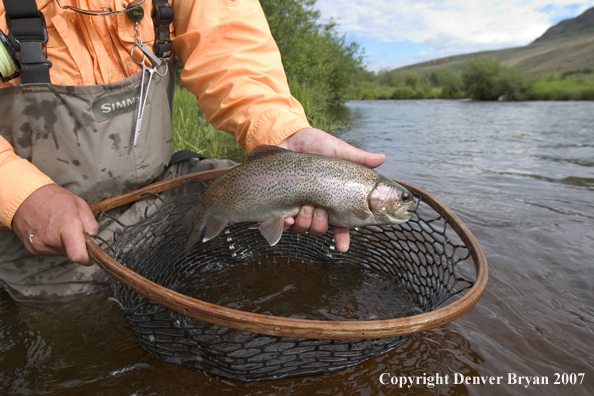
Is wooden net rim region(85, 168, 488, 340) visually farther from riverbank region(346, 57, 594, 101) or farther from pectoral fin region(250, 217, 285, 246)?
riverbank region(346, 57, 594, 101)

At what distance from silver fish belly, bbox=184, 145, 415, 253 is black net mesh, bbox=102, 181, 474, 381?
1.32 ft

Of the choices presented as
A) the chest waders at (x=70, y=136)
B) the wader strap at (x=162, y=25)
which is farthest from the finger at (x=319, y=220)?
the wader strap at (x=162, y=25)

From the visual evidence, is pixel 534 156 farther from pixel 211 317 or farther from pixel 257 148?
pixel 211 317

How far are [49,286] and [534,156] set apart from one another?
854 centimetres

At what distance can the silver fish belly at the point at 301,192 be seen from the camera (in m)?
2.10

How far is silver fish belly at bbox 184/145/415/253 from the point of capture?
2.10 m

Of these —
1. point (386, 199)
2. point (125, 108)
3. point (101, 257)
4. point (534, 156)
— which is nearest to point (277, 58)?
point (125, 108)

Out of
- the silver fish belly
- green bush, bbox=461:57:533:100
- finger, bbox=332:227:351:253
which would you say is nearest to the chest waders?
the silver fish belly

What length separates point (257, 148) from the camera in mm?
2221

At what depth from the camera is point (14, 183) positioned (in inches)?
73.2

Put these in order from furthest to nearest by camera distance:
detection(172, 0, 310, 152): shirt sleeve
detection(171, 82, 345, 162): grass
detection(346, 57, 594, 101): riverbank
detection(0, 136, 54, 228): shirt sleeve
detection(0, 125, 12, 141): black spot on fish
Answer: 1. detection(346, 57, 594, 101): riverbank
2. detection(171, 82, 345, 162): grass
3. detection(172, 0, 310, 152): shirt sleeve
4. detection(0, 125, 12, 141): black spot on fish
5. detection(0, 136, 54, 228): shirt sleeve

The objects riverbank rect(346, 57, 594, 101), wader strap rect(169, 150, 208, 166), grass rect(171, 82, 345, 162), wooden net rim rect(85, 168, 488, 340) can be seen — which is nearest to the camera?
wooden net rim rect(85, 168, 488, 340)

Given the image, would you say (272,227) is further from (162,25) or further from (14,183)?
(162,25)

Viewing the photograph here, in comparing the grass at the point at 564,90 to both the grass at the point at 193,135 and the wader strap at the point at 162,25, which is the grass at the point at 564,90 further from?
the wader strap at the point at 162,25
